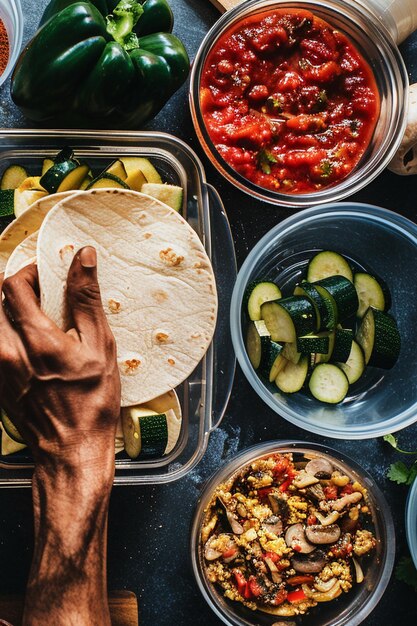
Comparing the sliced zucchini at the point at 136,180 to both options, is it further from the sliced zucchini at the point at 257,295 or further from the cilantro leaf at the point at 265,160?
the sliced zucchini at the point at 257,295

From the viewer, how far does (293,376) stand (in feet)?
7.61

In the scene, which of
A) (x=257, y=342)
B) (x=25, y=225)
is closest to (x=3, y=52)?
(x=25, y=225)

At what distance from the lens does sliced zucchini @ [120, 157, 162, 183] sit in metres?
2.21

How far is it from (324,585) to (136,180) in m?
1.43

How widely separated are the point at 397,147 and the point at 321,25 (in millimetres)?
475

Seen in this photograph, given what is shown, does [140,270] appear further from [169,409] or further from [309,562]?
[309,562]

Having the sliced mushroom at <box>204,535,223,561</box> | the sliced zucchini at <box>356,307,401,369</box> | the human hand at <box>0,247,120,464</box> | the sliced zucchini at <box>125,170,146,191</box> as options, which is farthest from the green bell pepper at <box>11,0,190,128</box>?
the sliced mushroom at <box>204,535,223,561</box>

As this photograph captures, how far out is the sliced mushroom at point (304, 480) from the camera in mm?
2322

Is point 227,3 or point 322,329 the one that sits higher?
point 227,3

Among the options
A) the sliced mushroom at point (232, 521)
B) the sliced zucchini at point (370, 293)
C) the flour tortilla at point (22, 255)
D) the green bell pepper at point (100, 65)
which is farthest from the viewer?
the sliced zucchini at point (370, 293)

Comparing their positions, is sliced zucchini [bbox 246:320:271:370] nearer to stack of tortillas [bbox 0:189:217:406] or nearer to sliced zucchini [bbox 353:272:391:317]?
stack of tortillas [bbox 0:189:217:406]

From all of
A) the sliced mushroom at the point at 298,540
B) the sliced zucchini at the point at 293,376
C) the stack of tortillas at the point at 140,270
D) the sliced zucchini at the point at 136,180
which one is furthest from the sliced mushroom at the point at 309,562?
the sliced zucchini at the point at 136,180

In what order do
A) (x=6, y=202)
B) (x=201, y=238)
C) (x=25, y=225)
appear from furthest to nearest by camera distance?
1. (x=201, y=238)
2. (x=6, y=202)
3. (x=25, y=225)

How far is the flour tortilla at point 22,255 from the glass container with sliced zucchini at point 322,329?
2.31 ft
